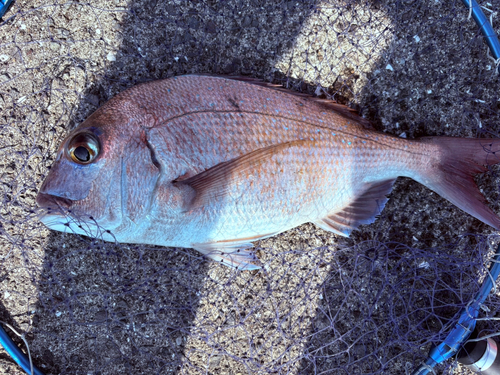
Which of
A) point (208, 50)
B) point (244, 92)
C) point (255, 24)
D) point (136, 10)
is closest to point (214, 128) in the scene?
point (244, 92)

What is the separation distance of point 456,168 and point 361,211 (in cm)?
52

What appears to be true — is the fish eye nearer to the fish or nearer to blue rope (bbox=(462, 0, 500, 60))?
the fish

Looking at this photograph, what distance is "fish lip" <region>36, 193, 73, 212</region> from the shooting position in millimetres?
1373

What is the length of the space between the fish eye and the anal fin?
1.11 metres

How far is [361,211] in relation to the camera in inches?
67.6

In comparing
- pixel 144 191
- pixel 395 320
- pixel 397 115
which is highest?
pixel 397 115

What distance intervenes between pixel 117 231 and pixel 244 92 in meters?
0.87


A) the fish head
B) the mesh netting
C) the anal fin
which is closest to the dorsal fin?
the mesh netting

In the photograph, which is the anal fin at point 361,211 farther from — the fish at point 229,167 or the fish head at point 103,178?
the fish head at point 103,178

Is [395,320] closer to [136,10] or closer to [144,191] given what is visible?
[144,191]

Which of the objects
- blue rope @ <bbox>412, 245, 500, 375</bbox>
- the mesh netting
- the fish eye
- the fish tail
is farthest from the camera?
the mesh netting

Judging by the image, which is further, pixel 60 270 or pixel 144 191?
pixel 60 270

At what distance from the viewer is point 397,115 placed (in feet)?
6.18

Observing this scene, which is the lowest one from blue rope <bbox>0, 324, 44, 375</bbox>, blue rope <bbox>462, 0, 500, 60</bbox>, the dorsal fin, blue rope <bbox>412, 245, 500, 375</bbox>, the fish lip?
blue rope <bbox>0, 324, 44, 375</bbox>
